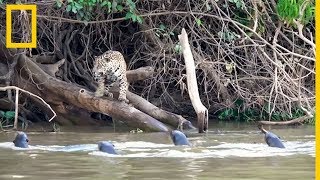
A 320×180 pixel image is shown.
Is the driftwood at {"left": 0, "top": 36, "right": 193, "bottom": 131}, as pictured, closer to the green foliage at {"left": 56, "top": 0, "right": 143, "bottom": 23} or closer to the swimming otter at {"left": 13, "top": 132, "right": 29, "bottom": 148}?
the green foliage at {"left": 56, "top": 0, "right": 143, "bottom": 23}

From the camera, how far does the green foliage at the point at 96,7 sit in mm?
13031

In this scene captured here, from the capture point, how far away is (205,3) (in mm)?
14453

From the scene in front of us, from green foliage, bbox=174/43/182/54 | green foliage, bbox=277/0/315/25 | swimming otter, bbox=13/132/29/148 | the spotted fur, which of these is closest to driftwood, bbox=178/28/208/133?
green foliage, bbox=174/43/182/54

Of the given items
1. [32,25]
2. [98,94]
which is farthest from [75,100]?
[32,25]

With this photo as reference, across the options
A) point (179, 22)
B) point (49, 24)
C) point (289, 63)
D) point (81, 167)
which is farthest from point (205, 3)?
point (81, 167)

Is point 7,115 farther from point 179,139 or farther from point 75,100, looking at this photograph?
point 179,139

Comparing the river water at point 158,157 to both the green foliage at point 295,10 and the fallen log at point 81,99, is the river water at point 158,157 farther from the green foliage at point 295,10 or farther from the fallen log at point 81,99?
the green foliage at point 295,10

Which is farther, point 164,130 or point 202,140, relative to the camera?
point 164,130

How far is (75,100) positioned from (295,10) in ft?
13.5

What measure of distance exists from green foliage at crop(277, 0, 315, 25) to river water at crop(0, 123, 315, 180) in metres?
2.54

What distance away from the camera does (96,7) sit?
46.3 feet

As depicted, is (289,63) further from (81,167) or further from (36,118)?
(81,167)

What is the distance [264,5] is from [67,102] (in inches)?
166

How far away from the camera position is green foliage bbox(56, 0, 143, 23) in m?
13.0
